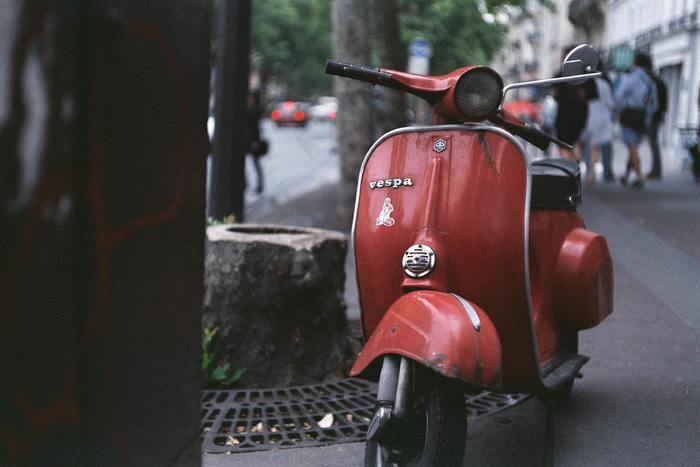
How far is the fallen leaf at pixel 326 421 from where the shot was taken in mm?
3770

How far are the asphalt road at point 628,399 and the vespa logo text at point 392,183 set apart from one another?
111cm

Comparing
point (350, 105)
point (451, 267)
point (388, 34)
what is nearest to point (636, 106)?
point (388, 34)

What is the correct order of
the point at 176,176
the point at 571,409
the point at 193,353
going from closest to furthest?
the point at 176,176 < the point at 193,353 < the point at 571,409

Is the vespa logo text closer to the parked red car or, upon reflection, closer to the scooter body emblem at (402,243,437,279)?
the scooter body emblem at (402,243,437,279)

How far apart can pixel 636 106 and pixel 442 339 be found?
1166cm

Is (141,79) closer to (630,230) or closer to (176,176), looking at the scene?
(176,176)

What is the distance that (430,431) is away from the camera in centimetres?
258

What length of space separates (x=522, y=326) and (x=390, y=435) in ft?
2.37

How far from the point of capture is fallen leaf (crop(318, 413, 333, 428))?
3770 mm

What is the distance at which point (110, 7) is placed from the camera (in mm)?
1845

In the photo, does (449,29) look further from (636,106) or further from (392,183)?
(392,183)

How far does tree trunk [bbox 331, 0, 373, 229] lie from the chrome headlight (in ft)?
21.0

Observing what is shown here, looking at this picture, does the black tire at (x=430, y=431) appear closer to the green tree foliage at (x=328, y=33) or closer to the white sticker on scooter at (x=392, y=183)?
the white sticker on scooter at (x=392, y=183)

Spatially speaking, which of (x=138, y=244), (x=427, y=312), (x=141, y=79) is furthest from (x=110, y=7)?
(x=427, y=312)
